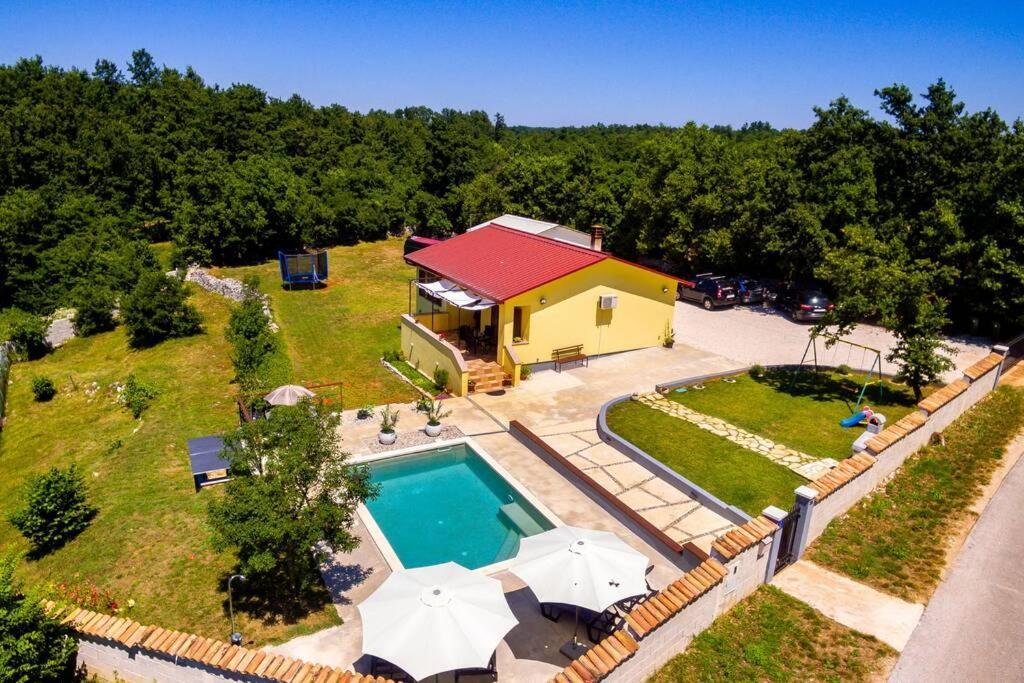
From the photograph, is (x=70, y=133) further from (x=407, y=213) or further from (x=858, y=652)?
(x=858, y=652)

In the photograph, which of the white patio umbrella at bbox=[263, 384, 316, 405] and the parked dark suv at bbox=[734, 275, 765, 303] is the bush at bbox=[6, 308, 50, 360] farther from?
the parked dark suv at bbox=[734, 275, 765, 303]

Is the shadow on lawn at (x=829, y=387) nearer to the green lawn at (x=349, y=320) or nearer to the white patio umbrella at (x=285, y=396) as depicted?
the green lawn at (x=349, y=320)

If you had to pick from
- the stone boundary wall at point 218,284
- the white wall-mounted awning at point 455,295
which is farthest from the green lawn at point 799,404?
the stone boundary wall at point 218,284

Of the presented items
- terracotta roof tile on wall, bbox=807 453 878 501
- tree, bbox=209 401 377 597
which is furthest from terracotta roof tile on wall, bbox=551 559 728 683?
tree, bbox=209 401 377 597

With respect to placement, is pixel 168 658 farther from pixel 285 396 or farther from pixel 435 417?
pixel 435 417

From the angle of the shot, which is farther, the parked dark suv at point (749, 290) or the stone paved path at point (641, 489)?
the parked dark suv at point (749, 290)

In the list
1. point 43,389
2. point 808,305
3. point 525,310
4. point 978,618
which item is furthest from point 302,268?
point 978,618
